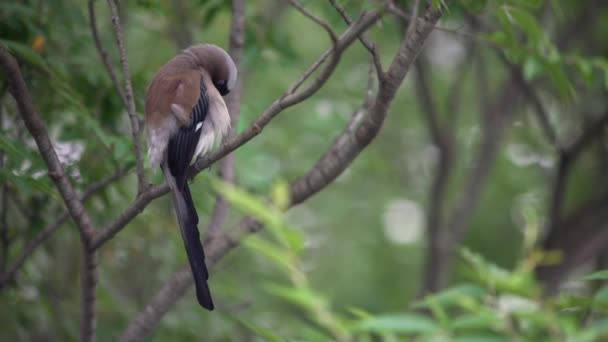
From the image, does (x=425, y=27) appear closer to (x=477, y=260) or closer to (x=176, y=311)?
(x=477, y=260)

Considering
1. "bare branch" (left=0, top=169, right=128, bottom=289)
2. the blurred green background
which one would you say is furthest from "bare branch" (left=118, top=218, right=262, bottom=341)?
"bare branch" (left=0, top=169, right=128, bottom=289)

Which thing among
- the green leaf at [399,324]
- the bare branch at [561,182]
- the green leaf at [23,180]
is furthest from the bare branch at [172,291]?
the bare branch at [561,182]

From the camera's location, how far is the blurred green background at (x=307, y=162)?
10.4 ft

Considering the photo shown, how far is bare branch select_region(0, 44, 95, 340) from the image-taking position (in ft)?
8.16

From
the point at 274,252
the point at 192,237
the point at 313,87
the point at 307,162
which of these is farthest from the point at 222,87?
the point at 307,162

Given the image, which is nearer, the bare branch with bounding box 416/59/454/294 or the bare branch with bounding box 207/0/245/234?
the bare branch with bounding box 207/0/245/234

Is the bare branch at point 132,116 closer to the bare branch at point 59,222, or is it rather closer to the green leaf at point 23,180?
the green leaf at point 23,180

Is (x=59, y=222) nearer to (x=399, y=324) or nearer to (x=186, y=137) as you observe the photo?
(x=186, y=137)

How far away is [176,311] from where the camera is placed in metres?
4.87

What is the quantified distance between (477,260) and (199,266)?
133cm

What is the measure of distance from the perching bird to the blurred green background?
0.20m

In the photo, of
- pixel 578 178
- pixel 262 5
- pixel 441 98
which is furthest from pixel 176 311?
pixel 578 178

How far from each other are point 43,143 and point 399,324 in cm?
173

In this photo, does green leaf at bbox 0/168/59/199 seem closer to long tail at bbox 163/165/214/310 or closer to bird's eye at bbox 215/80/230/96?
long tail at bbox 163/165/214/310
